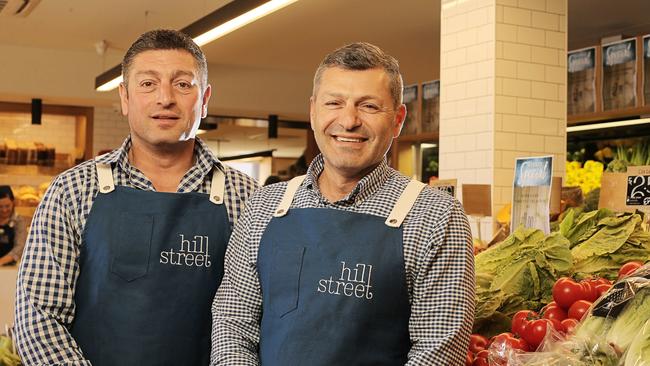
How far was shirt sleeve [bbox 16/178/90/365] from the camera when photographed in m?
2.07

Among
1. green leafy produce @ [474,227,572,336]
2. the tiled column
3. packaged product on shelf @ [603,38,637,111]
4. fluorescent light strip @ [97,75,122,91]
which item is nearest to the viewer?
green leafy produce @ [474,227,572,336]

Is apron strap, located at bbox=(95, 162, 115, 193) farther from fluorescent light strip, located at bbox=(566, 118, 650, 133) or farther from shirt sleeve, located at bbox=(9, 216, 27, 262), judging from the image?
shirt sleeve, located at bbox=(9, 216, 27, 262)

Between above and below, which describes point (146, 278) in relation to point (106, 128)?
below

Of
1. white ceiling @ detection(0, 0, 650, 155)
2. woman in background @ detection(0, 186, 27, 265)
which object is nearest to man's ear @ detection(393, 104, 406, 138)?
white ceiling @ detection(0, 0, 650, 155)

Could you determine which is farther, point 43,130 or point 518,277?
point 43,130

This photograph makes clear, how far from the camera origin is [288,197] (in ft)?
6.94

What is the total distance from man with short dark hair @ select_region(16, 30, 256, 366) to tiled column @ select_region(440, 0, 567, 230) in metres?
3.43

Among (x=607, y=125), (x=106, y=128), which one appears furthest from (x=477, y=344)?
(x=106, y=128)

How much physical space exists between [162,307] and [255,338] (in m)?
0.28

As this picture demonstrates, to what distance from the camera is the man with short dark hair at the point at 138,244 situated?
2.13 m

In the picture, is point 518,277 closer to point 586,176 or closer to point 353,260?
point 353,260

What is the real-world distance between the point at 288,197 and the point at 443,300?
0.47m

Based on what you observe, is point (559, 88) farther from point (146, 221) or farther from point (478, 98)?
point (146, 221)

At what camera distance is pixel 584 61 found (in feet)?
22.3
